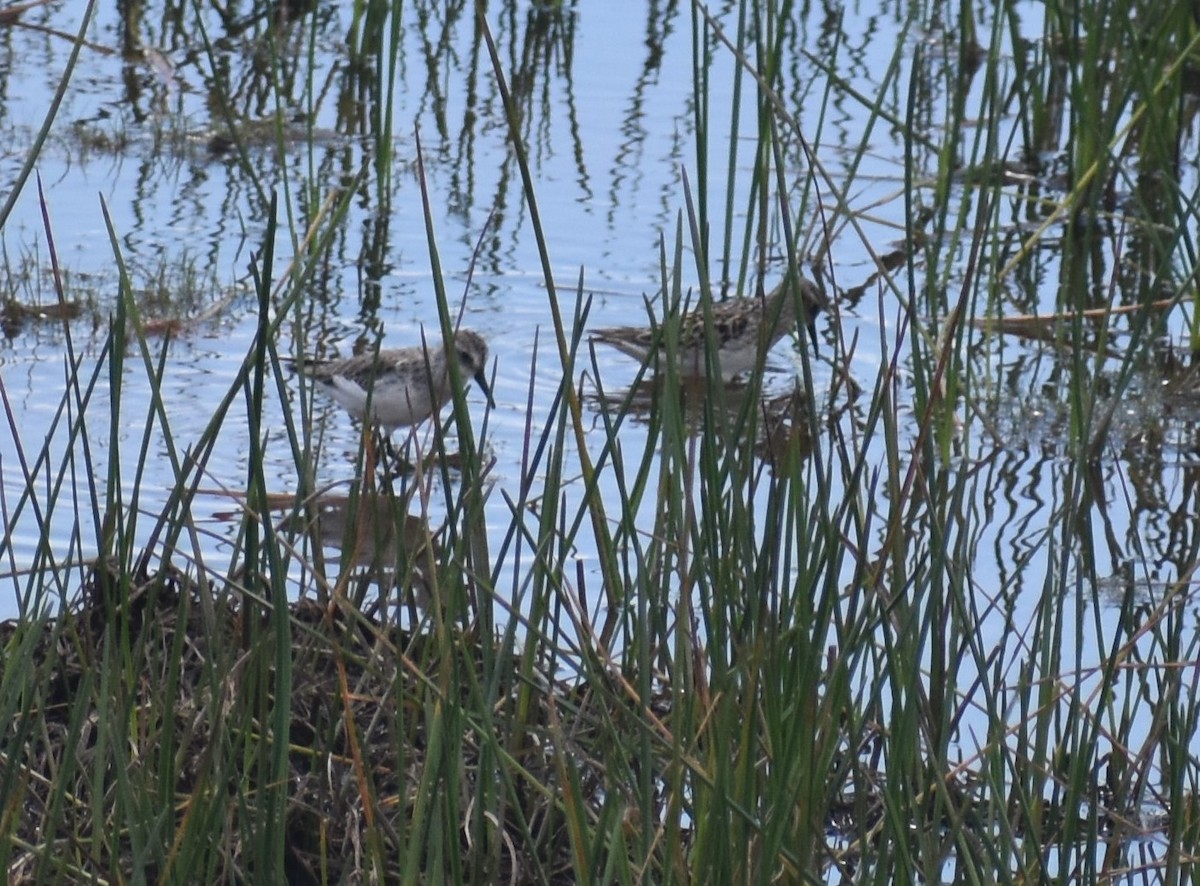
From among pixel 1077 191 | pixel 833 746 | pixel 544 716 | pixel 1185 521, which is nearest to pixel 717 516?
pixel 833 746

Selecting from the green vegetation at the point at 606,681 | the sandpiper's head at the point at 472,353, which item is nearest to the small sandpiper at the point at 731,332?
the sandpiper's head at the point at 472,353

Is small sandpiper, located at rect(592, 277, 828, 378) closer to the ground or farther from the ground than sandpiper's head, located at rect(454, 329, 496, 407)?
closer to the ground

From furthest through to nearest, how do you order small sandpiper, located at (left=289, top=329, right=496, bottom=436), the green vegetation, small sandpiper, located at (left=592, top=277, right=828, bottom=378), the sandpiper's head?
small sandpiper, located at (left=592, top=277, right=828, bottom=378) < the sandpiper's head < small sandpiper, located at (left=289, top=329, right=496, bottom=436) < the green vegetation

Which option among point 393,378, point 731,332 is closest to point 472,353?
point 393,378

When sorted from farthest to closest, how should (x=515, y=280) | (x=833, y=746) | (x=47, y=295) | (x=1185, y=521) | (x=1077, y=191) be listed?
1. (x=515, y=280)
2. (x=47, y=295)
3. (x=1077, y=191)
4. (x=1185, y=521)
5. (x=833, y=746)

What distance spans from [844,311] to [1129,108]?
2.70 meters

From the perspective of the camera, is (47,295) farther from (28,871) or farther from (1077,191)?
(28,871)

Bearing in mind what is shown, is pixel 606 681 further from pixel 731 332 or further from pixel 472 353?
pixel 731 332

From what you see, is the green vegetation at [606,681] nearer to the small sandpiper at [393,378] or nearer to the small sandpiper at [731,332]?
the small sandpiper at [393,378]

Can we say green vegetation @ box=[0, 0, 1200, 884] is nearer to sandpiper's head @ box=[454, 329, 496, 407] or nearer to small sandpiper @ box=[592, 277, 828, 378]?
sandpiper's head @ box=[454, 329, 496, 407]

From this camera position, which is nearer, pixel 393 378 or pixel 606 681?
pixel 606 681

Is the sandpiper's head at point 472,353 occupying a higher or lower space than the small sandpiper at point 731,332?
higher

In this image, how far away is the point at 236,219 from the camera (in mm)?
7426

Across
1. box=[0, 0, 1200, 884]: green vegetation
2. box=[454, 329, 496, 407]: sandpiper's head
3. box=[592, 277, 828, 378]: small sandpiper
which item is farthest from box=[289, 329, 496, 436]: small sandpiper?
box=[0, 0, 1200, 884]: green vegetation
